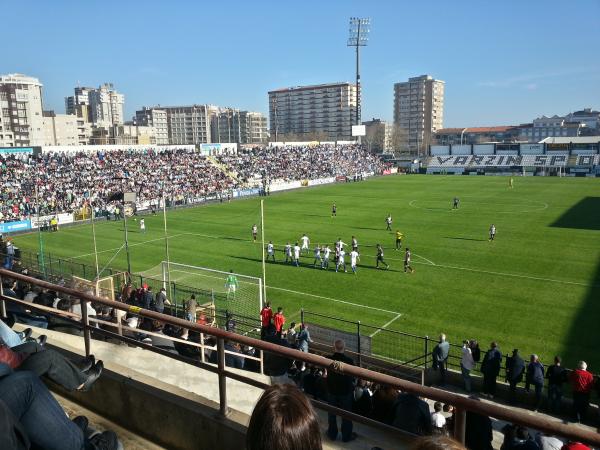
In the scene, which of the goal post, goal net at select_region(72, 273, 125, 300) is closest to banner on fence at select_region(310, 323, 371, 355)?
the goal post

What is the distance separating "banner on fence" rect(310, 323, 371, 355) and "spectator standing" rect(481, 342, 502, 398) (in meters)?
3.18

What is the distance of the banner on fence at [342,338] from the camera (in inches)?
561

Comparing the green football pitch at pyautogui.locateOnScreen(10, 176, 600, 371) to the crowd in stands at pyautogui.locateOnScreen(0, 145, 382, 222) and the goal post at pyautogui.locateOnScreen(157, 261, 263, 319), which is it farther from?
the crowd in stands at pyautogui.locateOnScreen(0, 145, 382, 222)

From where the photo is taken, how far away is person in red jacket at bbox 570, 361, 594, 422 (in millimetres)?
10750

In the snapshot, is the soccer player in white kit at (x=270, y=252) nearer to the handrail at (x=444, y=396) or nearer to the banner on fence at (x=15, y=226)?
the banner on fence at (x=15, y=226)

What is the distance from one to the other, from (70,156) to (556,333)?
53.7 metres

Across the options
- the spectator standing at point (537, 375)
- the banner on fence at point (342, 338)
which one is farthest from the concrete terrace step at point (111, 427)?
the spectator standing at point (537, 375)

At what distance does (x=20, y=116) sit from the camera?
112 metres

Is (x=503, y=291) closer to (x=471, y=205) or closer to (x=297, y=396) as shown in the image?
(x=297, y=396)

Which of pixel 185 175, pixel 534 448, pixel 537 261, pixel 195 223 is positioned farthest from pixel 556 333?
pixel 185 175

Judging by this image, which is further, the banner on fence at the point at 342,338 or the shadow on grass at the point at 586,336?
the shadow on grass at the point at 586,336

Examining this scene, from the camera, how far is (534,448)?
588 cm

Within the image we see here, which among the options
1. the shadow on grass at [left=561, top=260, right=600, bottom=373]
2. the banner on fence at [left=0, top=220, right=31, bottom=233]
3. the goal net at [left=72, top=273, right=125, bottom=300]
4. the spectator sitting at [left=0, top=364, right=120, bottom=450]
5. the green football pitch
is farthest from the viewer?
the banner on fence at [left=0, top=220, right=31, bottom=233]

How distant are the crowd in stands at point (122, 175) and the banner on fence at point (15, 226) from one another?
0.84 m
